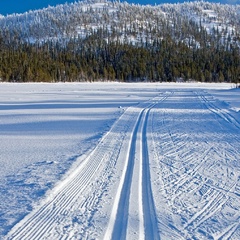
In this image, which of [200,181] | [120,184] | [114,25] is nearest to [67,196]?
[120,184]

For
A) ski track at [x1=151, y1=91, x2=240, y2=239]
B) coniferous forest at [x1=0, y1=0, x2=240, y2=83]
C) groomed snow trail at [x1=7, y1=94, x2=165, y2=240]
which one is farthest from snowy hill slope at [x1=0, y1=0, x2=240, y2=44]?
groomed snow trail at [x1=7, y1=94, x2=165, y2=240]

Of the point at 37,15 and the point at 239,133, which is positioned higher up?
the point at 37,15

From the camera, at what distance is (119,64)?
310 ft

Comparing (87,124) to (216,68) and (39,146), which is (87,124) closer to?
(39,146)

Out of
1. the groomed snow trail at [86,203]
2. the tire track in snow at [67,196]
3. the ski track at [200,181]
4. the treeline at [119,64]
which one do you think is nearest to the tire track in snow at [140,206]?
the groomed snow trail at [86,203]

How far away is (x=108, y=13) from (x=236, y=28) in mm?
80401

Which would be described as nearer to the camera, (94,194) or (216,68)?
(94,194)

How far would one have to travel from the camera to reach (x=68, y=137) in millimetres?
8789

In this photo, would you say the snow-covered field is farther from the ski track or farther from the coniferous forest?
the coniferous forest

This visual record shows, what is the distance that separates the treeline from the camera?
67125 mm

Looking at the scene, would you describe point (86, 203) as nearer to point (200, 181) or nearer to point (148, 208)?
point (148, 208)

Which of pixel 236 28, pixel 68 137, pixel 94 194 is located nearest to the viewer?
pixel 94 194

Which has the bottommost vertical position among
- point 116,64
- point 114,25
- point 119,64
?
point 119,64

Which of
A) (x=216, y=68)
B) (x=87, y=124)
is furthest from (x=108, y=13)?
(x=87, y=124)
